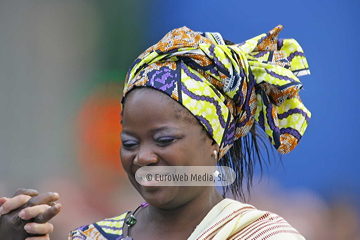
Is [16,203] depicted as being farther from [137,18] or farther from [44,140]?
[137,18]

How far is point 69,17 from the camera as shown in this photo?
11.8 ft

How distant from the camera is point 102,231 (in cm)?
182

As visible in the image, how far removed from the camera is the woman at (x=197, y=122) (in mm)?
1602

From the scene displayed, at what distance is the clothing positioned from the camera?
163cm

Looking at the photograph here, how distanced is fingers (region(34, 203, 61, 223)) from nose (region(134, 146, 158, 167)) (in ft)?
0.94

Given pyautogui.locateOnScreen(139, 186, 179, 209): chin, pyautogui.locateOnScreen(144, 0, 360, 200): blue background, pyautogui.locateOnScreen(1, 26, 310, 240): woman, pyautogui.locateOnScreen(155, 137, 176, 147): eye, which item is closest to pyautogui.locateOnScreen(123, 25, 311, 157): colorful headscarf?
pyautogui.locateOnScreen(1, 26, 310, 240): woman

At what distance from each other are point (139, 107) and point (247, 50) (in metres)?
0.55

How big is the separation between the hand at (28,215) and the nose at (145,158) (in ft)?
0.88

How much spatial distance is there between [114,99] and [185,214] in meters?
1.96

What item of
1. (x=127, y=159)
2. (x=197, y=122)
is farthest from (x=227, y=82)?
(x=127, y=159)

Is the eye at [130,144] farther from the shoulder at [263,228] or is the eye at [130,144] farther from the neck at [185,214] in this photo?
the shoulder at [263,228]

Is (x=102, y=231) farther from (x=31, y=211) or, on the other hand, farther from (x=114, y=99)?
(x=114, y=99)

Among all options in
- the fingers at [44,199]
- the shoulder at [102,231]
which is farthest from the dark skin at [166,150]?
the fingers at [44,199]

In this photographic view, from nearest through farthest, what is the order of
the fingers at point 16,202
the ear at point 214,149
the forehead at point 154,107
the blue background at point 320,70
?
the fingers at point 16,202 < the forehead at point 154,107 < the ear at point 214,149 < the blue background at point 320,70
